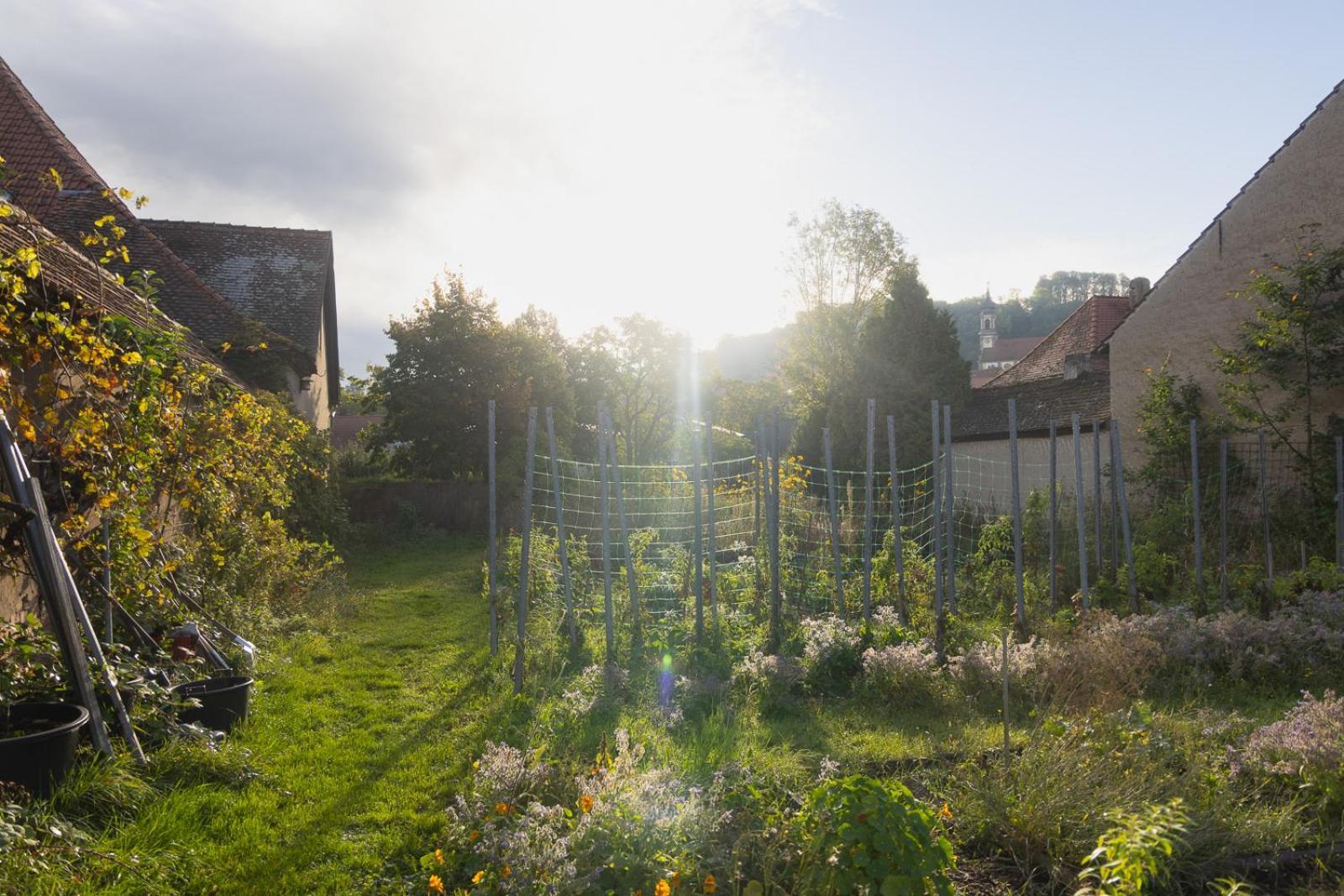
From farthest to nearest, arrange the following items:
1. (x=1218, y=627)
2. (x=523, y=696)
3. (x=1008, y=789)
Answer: (x=1218, y=627), (x=523, y=696), (x=1008, y=789)

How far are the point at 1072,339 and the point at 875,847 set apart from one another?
18.3m

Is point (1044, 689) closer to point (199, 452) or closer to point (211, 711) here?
point (211, 711)

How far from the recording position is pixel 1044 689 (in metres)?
4.92

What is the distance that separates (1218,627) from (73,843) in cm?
679

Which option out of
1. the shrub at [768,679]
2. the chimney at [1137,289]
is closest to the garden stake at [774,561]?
the shrub at [768,679]

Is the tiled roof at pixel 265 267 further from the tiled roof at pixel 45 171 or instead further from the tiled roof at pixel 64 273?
the tiled roof at pixel 64 273

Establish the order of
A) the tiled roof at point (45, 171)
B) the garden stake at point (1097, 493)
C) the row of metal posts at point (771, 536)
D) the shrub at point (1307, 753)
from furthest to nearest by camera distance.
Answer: the tiled roof at point (45, 171), the garden stake at point (1097, 493), the row of metal posts at point (771, 536), the shrub at point (1307, 753)

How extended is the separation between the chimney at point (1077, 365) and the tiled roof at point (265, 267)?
14191 millimetres

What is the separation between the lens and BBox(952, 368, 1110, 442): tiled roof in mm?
15406

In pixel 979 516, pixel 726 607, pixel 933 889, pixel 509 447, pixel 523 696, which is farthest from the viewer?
pixel 509 447

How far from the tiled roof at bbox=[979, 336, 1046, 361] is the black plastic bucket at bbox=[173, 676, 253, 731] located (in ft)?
208

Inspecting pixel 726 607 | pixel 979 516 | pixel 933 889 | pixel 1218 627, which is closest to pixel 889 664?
pixel 726 607

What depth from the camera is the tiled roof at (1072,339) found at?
59.0 feet

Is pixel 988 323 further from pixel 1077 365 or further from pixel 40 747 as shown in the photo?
pixel 40 747
